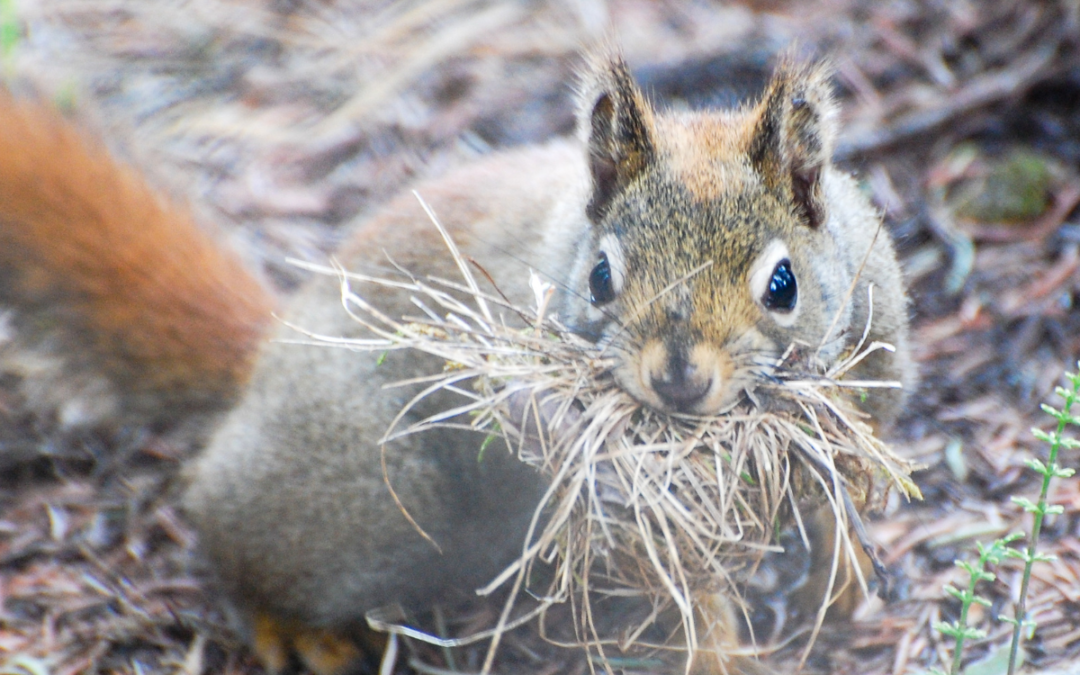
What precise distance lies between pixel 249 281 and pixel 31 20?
2210mm

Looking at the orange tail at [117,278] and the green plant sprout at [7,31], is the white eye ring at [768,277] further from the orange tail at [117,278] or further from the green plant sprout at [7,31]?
the green plant sprout at [7,31]

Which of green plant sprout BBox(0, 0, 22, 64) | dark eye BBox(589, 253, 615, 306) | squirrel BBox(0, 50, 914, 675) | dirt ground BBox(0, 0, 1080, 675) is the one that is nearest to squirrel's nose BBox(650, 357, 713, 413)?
squirrel BBox(0, 50, 914, 675)

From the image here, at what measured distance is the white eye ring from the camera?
2.03m

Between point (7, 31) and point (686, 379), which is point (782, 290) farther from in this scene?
point (7, 31)

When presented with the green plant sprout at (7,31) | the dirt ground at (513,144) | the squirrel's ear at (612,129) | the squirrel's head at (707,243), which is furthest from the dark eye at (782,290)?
the green plant sprout at (7,31)

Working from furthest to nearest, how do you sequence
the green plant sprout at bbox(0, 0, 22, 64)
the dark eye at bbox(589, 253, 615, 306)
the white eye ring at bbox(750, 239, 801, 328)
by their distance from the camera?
the green plant sprout at bbox(0, 0, 22, 64) → the dark eye at bbox(589, 253, 615, 306) → the white eye ring at bbox(750, 239, 801, 328)

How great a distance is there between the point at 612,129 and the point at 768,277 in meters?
0.49

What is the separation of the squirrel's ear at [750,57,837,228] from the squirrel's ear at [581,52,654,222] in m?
0.24

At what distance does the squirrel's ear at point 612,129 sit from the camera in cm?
218

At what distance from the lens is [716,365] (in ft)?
6.27

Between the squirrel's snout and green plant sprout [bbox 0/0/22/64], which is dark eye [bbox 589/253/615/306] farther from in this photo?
green plant sprout [bbox 0/0/22/64]

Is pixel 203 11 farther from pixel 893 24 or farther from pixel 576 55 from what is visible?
pixel 893 24

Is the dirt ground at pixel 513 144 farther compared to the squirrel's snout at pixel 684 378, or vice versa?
the dirt ground at pixel 513 144

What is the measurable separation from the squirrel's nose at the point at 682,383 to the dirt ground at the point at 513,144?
94 centimetres
